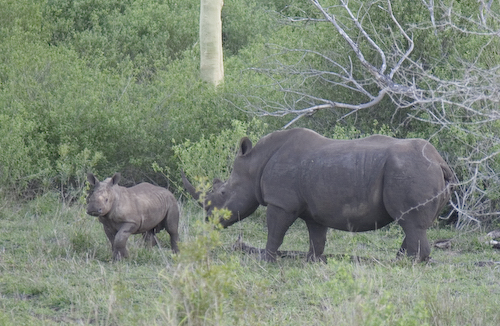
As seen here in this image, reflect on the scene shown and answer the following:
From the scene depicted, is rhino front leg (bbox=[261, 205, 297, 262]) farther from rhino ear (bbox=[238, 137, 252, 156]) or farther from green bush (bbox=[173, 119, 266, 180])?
green bush (bbox=[173, 119, 266, 180])

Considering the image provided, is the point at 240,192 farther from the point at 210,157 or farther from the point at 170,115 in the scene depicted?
the point at 170,115

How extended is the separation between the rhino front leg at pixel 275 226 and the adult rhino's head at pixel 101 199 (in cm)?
165

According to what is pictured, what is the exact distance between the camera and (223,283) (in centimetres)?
488

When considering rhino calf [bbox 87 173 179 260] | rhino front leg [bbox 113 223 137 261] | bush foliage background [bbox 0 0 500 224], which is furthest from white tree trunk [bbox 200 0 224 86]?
rhino front leg [bbox 113 223 137 261]

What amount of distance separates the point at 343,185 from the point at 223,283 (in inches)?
119

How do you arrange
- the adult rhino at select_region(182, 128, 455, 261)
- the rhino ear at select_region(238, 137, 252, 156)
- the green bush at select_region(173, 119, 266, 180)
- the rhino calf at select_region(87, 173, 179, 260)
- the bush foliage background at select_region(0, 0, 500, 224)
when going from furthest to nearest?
the bush foliage background at select_region(0, 0, 500, 224) → the green bush at select_region(173, 119, 266, 180) → the rhino ear at select_region(238, 137, 252, 156) → the rhino calf at select_region(87, 173, 179, 260) → the adult rhino at select_region(182, 128, 455, 261)

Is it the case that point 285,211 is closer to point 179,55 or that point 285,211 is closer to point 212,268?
point 212,268

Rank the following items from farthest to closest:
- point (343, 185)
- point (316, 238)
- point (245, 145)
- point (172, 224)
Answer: point (172, 224) < point (245, 145) < point (316, 238) < point (343, 185)

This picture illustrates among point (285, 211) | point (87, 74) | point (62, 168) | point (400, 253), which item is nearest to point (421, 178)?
point (400, 253)

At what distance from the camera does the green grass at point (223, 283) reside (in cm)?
485

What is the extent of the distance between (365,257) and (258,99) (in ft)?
17.2

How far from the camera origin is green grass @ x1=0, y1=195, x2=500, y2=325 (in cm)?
485

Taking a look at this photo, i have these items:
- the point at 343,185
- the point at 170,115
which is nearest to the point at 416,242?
the point at 343,185

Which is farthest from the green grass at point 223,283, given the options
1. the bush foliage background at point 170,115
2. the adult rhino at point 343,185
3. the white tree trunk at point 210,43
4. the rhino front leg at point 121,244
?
the white tree trunk at point 210,43
